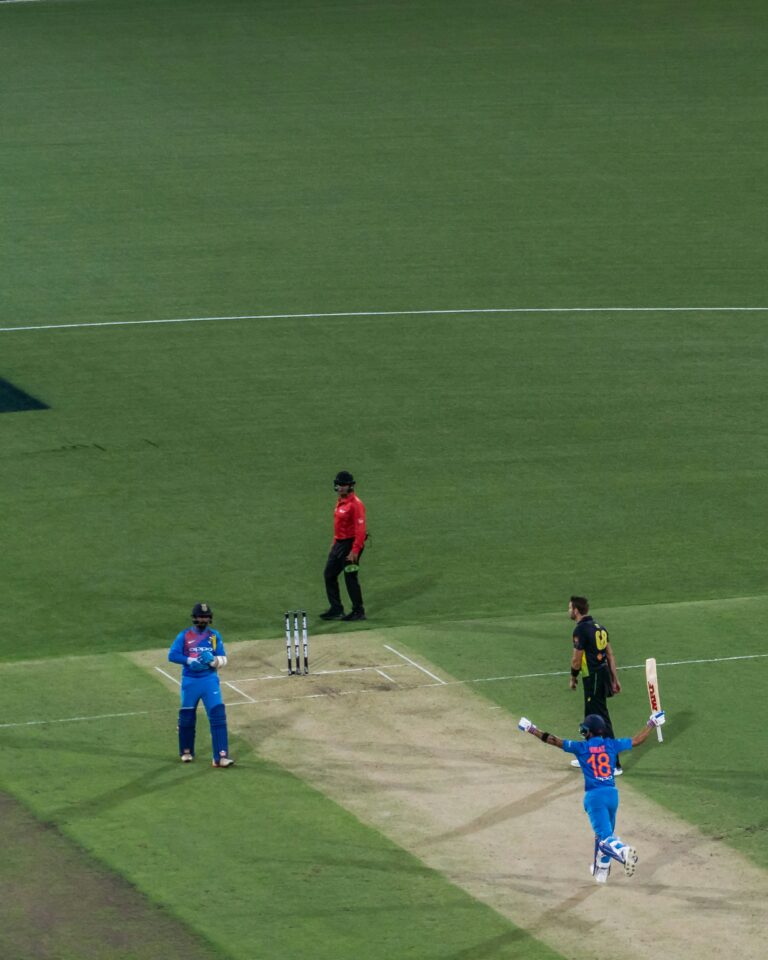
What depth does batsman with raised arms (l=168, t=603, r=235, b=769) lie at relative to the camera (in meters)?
23.3

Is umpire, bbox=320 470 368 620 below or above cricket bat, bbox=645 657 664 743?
above

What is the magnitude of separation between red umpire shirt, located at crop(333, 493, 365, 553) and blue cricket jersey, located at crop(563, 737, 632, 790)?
9333 mm

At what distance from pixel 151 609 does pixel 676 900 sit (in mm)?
13001

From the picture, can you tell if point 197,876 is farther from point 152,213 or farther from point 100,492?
point 152,213

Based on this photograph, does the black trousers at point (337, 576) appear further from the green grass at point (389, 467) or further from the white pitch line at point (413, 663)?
the white pitch line at point (413, 663)

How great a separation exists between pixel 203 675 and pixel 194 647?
0.36 meters

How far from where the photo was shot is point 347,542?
96.0 ft

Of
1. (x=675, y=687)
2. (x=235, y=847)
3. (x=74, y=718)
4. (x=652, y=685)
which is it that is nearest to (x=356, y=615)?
(x=675, y=687)

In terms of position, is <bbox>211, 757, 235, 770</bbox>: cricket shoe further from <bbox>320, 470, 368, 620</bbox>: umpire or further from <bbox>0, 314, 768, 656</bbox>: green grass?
<bbox>320, 470, 368, 620</bbox>: umpire

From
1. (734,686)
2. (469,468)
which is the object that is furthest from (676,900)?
(469,468)

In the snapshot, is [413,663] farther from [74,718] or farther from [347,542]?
[74,718]

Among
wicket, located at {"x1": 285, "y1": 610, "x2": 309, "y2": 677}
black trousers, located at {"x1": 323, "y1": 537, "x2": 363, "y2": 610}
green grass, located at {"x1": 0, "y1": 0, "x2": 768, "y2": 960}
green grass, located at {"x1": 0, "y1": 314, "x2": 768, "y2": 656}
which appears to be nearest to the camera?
green grass, located at {"x1": 0, "y1": 0, "x2": 768, "y2": 960}

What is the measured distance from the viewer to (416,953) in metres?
18.8

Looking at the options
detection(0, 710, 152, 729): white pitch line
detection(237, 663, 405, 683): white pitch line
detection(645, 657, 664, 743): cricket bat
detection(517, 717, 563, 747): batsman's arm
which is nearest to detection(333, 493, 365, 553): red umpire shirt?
detection(237, 663, 405, 683): white pitch line
